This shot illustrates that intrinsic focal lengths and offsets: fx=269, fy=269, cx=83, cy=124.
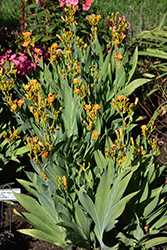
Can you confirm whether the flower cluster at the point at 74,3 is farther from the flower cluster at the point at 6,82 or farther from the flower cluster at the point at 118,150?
the flower cluster at the point at 118,150

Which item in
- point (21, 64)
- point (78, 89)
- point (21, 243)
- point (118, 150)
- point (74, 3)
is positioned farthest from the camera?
point (74, 3)

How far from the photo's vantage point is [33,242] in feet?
6.05

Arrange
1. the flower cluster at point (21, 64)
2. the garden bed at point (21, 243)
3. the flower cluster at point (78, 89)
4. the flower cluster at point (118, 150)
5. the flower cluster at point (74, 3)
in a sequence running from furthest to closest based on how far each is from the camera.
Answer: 1. the flower cluster at point (74, 3)
2. the flower cluster at point (21, 64)
3. the garden bed at point (21, 243)
4. the flower cluster at point (78, 89)
5. the flower cluster at point (118, 150)

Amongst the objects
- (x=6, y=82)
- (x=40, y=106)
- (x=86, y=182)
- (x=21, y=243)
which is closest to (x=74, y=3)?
(x=6, y=82)

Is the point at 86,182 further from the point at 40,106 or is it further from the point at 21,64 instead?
the point at 21,64

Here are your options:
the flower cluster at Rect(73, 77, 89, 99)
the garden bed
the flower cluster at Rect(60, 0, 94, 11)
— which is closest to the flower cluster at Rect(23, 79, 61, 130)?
the flower cluster at Rect(73, 77, 89, 99)

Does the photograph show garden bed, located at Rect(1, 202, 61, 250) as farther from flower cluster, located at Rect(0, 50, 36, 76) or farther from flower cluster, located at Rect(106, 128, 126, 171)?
flower cluster, located at Rect(0, 50, 36, 76)

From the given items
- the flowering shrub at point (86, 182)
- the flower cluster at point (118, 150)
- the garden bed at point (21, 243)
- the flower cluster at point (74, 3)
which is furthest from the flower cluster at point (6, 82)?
the flower cluster at point (74, 3)

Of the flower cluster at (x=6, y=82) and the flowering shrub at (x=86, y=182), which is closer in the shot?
the flowering shrub at (x=86, y=182)

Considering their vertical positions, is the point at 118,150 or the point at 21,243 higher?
the point at 118,150

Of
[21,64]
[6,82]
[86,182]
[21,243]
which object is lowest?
[21,243]

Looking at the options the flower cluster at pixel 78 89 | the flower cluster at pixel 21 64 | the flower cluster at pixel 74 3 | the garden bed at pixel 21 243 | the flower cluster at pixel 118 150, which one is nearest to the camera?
the flower cluster at pixel 118 150

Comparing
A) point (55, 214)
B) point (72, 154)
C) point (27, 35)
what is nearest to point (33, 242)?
point (55, 214)

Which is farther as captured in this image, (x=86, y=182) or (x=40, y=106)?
(x=86, y=182)
